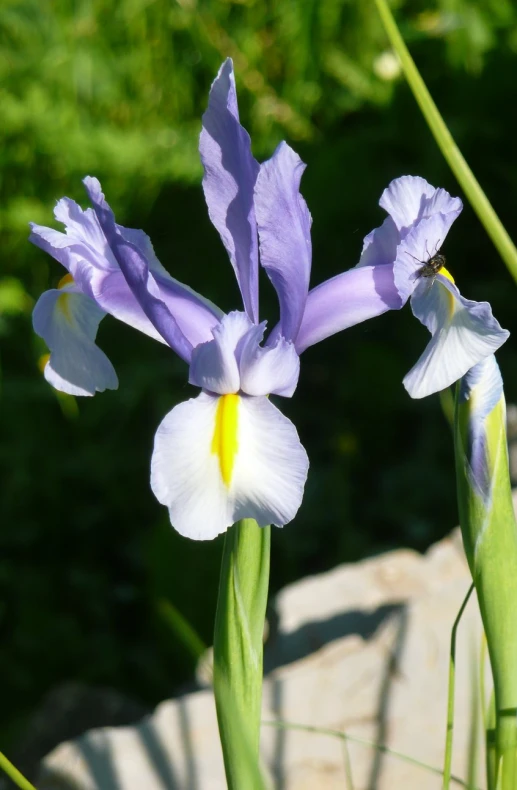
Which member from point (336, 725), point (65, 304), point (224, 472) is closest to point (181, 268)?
point (336, 725)

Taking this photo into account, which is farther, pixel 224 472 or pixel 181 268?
pixel 181 268

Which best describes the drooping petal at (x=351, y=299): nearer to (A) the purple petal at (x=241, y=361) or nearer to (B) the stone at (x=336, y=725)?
(A) the purple petal at (x=241, y=361)

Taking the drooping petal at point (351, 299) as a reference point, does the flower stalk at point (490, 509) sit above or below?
below

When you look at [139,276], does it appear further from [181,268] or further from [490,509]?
[181,268]

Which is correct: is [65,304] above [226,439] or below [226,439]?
above

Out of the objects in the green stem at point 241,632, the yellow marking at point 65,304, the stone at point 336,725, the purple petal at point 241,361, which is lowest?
the stone at point 336,725

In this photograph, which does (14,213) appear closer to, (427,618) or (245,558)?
(427,618)

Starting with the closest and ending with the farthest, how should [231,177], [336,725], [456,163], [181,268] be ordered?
[231,177] < [456,163] < [336,725] < [181,268]

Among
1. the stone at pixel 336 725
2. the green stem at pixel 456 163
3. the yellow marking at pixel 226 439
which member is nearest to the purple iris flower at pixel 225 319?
the yellow marking at pixel 226 439
